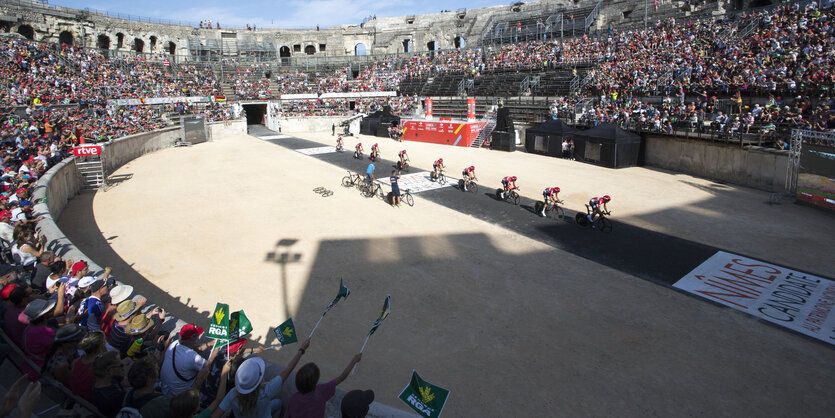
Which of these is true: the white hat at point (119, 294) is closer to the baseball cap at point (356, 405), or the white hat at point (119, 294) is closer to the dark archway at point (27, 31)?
the baseball cap at point (356, 405)

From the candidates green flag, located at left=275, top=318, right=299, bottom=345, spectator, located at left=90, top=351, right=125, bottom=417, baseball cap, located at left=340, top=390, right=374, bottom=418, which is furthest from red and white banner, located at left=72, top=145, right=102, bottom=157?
baseball cap, located at left=340, top=390, right=374, bottom=418

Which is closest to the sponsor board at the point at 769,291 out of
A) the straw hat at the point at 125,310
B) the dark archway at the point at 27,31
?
the straw hat at the point at 125,310

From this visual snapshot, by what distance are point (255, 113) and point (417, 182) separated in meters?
43.0

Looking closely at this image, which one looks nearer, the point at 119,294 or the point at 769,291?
the point at 119,294

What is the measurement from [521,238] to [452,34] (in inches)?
2227

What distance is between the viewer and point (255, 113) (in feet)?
191

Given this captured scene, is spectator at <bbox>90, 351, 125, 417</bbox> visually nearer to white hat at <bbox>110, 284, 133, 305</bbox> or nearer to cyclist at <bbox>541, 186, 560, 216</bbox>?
white hat at <bbox>110, 284, 133, 305</bbox>

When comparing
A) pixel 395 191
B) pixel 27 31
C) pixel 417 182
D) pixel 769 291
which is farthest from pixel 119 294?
pixel 27 31

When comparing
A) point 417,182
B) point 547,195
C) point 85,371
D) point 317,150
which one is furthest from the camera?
point 317,150

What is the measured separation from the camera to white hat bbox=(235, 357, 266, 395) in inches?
153

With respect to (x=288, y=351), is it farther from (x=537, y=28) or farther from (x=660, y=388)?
(x=537, y=28)

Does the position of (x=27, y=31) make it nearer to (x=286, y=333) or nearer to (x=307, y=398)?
(x=286, y=333)

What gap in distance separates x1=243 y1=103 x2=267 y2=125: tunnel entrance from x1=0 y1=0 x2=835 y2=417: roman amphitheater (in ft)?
43.8

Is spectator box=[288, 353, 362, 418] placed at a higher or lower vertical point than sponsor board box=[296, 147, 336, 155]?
lower
